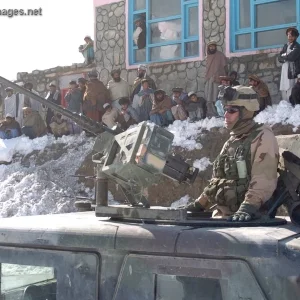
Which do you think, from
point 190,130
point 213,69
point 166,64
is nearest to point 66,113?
point 190,130

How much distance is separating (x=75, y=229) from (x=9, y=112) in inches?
515

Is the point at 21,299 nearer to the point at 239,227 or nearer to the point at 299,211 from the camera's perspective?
the point at 239,227

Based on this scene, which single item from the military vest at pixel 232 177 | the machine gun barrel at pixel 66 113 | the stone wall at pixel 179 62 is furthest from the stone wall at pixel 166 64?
the machine gun barrel at pixel 66 113

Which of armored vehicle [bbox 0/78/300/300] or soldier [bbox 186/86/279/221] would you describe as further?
soldier [bbox 186/86/279/221]

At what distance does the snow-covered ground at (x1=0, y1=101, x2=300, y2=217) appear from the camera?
1105cm

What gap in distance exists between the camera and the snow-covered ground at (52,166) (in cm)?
1105

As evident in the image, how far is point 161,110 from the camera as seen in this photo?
1202 centimetres

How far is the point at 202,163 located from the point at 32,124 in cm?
555

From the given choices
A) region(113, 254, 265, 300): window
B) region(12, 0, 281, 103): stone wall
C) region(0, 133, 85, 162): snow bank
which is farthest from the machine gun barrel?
region(0, 133, 85, 162): snow bank

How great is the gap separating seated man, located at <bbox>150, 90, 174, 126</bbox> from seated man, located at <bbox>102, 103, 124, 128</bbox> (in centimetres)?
77

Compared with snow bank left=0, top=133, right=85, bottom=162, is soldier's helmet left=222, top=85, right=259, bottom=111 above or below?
above

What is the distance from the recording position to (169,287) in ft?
8.64

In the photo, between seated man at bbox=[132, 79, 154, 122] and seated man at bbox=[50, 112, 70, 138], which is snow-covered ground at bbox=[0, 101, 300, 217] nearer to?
seated man at bbox=[50, 112, 70, 138]

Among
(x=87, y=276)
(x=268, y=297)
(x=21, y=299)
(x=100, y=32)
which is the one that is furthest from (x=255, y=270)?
(x=100, y=32)
